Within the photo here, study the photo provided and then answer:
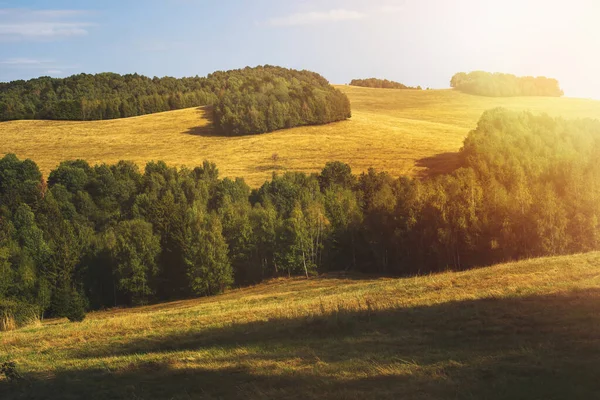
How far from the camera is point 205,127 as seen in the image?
109188 mm

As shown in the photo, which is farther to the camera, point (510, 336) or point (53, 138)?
point (53, 138)

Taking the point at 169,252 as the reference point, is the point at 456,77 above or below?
above

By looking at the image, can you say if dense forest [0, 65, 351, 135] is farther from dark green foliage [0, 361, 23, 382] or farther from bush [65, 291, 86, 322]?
dark green foliage [0, 361, 23, 382]

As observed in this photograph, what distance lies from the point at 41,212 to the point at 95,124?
170 feet

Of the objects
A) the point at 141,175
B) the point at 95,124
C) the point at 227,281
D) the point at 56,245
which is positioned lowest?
the point at 227,281

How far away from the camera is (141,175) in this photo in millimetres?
77938

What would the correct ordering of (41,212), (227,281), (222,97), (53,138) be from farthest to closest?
1. (222,97)
2. (53,138)
3. (41,212)
4. (227,281)

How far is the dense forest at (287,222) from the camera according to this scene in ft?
148

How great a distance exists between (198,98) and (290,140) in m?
49.5

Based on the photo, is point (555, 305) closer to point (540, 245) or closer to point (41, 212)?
point (540, 245)

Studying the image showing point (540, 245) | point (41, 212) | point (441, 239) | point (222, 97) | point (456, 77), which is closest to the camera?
point (540, 245)

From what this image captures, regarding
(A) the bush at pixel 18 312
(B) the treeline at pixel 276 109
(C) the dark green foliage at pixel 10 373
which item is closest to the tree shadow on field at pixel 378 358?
(C) the dark green foliage at pixel 10 373

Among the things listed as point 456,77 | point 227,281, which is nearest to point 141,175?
point 227,281

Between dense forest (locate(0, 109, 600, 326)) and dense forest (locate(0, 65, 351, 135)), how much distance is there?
3174 cm
